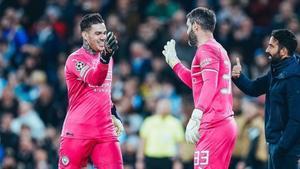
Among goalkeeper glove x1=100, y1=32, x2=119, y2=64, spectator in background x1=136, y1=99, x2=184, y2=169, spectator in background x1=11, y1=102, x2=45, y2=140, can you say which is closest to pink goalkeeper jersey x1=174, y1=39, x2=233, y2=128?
goalkeeper glove x1=100, y1=32, x2=119, y2=64

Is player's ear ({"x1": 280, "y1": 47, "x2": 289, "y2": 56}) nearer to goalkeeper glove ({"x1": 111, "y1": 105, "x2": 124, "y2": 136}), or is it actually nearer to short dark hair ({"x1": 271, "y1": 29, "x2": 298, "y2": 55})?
short dark hair ({"x1": 271, "y1": 29, "x2": 298, "y2": 55})

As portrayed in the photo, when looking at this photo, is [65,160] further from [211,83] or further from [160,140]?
[160,140]

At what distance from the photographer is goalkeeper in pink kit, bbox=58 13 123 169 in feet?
40.5

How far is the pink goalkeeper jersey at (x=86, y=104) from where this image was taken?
12352mm

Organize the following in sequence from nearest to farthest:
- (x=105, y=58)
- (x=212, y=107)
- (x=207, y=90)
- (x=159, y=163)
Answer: (x=105, y=58) < (x=207, y=90) < (x=212, y=107) < (x=159, y=163)

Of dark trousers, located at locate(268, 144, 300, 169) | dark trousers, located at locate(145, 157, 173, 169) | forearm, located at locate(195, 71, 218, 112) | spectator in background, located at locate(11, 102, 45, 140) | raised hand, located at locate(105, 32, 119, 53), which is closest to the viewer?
raised hand, located at locate(105, 32, 119, 53)

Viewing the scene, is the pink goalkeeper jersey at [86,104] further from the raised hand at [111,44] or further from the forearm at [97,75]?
the raised hand at [111,44]

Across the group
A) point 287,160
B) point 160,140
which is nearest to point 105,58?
point 287,160

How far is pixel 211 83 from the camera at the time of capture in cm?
1182

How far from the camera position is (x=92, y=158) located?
12.5m

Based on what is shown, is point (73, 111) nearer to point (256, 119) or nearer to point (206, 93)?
point (206, 93)

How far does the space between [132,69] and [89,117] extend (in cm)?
932

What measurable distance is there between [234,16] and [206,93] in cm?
1054

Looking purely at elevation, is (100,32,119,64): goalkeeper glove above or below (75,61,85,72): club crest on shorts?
above
